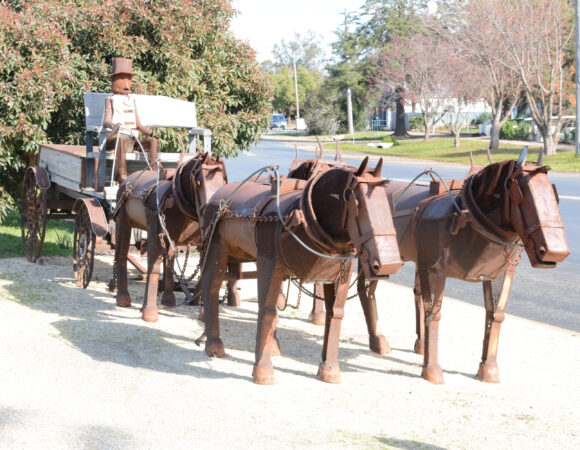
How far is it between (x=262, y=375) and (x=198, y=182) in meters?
2.27

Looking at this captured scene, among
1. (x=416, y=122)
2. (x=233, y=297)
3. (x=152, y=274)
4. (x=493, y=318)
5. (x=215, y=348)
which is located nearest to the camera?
(x=493, y=318)

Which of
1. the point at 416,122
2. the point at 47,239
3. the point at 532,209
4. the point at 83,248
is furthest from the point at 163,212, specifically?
the point at 416,122

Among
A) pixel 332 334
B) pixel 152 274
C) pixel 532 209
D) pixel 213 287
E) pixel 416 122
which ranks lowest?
pixel 332 334

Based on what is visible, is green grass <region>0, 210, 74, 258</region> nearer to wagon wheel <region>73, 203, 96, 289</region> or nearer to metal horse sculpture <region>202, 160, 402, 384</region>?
wagon wheel <region>73, 203, 96, 289</region>

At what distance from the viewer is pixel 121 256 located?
9922mm

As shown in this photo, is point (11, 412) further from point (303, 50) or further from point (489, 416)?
point (303, 50)

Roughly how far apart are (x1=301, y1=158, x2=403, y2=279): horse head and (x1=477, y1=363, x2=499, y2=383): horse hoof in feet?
6.40

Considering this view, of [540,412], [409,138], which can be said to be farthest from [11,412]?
[409,138]

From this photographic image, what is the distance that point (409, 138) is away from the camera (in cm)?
5547

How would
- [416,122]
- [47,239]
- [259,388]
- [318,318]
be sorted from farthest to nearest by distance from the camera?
1. [416,122]
2. [47,239]
3. [318,318]
4. [259,388]

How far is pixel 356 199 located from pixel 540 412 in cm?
233

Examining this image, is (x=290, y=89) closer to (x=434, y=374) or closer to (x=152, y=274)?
(x=152, y=274)

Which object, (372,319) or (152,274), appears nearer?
(372,319)

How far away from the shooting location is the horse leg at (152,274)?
8938 millimetres
